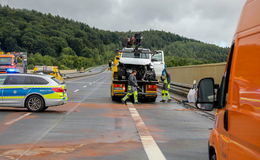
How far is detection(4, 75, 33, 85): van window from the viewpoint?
17922mm

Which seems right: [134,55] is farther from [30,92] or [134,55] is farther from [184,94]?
[30,92]

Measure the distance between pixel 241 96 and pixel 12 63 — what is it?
3909cm

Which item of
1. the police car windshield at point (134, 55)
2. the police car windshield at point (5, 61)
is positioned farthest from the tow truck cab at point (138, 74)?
the police car windshield at point (5, 61)

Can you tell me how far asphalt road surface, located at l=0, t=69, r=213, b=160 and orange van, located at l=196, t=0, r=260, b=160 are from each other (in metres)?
3.93

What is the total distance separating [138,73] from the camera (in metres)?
24.6

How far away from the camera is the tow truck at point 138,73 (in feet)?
77.9

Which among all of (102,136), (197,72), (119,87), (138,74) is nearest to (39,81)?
(119,87)

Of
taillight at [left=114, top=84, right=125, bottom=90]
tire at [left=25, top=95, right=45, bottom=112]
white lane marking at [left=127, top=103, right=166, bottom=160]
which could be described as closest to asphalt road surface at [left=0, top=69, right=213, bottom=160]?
white lane marking at [left=127, top=103, right=166, bottom=160]

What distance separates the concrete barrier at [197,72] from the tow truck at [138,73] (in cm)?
283

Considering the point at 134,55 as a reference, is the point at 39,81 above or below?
below

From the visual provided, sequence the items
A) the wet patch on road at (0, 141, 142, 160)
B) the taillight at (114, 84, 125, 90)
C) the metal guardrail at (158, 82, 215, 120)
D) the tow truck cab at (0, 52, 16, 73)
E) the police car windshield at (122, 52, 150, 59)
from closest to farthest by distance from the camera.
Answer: the wet patch on road at (0, 141, 142, 160) < the metal guardrail at (158, 82, 215, 120) < the taillight at (114, 84, 125, 90) < the police car windshield at (122, 52, 150, 59) < the tow truck cab at (0, 52, 16, 73)

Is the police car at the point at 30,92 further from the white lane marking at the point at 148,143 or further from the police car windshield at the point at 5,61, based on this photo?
the police car windshield at the point at 5,61

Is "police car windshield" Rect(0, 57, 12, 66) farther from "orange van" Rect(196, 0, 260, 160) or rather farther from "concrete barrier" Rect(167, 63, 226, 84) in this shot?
"orange van" Rect(196, 0, 260, 160)

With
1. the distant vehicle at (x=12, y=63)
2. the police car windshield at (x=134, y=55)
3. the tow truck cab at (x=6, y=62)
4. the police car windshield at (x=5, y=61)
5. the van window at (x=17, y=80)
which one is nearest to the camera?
the van window at (x=17, y=80)
